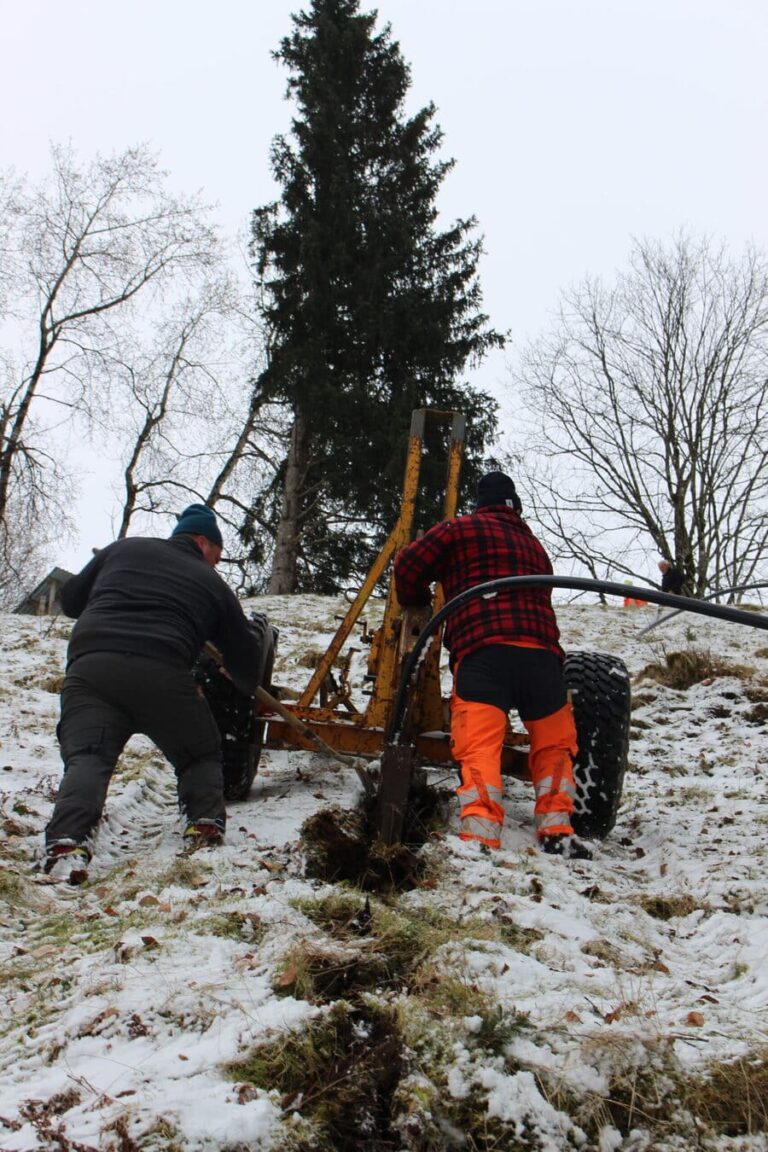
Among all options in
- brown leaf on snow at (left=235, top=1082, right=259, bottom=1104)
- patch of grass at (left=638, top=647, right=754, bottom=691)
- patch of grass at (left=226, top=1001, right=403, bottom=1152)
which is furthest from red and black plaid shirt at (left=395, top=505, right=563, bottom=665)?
patch of grass at (left=638, top=647, right=754, bottom=691)

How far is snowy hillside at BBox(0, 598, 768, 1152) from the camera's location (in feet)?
5.34

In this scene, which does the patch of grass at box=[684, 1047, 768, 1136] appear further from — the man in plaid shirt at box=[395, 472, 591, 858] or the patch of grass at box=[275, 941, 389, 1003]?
the man in plaid shirt at box=[395, 472, 591, 858]

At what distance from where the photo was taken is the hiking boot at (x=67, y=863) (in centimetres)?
320

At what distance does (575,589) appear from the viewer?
3008 millimetres

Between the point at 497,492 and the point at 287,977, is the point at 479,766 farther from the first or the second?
the point at 287,977

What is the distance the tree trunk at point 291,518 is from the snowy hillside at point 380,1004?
13435mm

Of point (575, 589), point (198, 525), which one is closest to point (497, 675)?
point (575, 589)

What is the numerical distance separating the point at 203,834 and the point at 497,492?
210cm

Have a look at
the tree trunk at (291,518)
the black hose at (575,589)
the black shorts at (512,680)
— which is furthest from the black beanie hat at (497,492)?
the tree trunk at (291,518)

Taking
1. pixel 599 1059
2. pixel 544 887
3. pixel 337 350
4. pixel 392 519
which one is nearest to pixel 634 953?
pixel 544 887

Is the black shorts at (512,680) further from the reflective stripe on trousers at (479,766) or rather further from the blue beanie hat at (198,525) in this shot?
the blue beanie hat at (198,525)

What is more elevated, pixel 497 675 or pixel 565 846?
pixel 497 675

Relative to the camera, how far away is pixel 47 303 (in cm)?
2012

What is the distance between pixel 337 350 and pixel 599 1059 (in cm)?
1708
